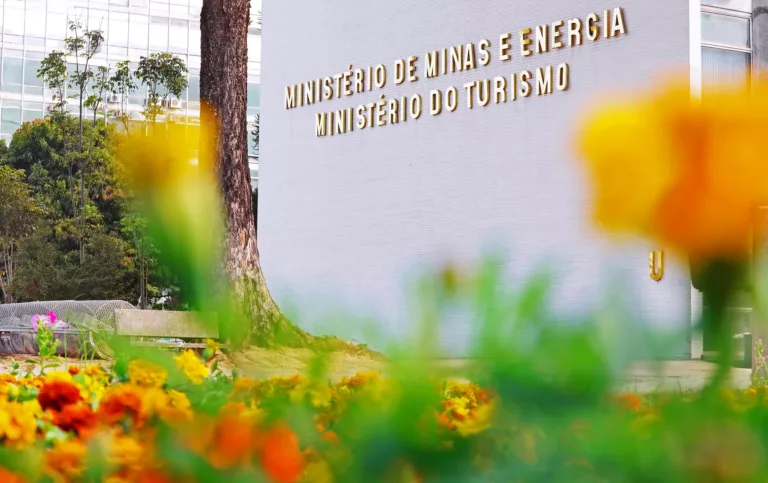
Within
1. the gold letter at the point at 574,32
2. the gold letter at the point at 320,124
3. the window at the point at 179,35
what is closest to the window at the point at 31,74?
the window at the point at 179,35

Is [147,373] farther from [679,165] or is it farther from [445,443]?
[679,165]

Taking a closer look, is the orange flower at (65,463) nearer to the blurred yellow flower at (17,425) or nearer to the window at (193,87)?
the blurred yellow flower at (17,425)

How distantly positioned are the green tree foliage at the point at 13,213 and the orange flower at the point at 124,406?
21.7 metres

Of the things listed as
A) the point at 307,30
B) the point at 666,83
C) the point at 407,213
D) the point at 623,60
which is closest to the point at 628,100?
the point at 666,83

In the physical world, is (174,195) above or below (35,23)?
below

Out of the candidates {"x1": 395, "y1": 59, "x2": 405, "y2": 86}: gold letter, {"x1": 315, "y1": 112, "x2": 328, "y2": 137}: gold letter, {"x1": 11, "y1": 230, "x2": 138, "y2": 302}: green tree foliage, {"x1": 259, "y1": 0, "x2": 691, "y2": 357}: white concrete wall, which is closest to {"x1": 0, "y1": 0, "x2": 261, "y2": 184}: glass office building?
{"x1": 11, "y1": 230, "x2": 138, "y2": 302}: green tree foliage

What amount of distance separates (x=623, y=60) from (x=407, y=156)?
411cm

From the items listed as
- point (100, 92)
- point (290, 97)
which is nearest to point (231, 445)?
point (290, 97)

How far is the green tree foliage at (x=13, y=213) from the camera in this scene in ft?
71.2

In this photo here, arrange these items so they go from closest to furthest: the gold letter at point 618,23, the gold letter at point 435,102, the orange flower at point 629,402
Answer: the orange flower at point 629,402 < the gold letter at point 618,23 < the gold letter at point 435,102

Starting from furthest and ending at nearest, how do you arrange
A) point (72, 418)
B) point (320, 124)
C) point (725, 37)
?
point (320, 124), point (725, 37), point (72, 418)

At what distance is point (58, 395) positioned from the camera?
1.51m

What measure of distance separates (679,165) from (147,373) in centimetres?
47

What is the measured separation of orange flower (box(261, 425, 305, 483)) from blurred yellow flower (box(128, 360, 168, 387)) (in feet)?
0.77
